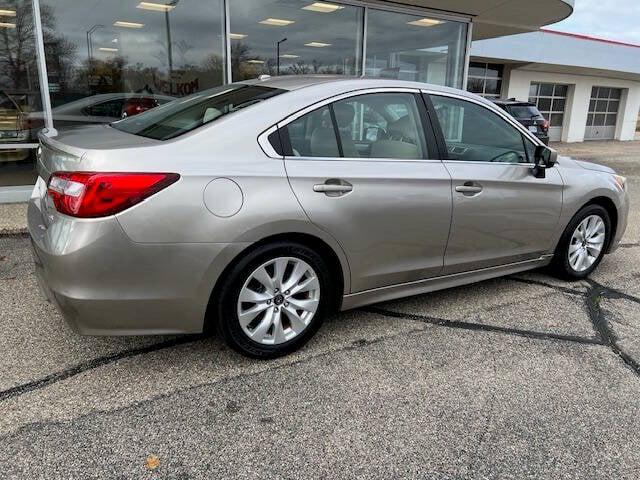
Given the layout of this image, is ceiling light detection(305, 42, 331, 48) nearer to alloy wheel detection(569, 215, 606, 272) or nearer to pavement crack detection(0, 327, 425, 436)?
alloy wheel detection(569, 215, 606, 272)

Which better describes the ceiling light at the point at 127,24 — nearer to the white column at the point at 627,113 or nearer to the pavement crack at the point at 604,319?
the pavement crack at the point at 604,319

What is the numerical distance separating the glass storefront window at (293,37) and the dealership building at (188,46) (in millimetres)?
21

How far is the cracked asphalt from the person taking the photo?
2324 millimetres

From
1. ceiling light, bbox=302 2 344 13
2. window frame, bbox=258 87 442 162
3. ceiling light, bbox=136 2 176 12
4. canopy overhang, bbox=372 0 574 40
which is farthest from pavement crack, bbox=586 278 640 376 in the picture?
ceiling light, bbox=136 2 176 12

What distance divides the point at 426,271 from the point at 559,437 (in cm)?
139

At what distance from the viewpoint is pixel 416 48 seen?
11.0 metres

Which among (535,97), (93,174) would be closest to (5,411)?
(93,174)

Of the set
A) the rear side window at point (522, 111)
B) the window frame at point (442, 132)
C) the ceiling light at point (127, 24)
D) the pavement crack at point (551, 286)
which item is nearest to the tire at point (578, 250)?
the pavement crack at point (551, 286)

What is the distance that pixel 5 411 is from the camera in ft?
8.48

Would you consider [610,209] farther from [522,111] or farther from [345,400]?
[522,111]

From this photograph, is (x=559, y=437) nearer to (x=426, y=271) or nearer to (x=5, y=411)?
(x=426, y=271)

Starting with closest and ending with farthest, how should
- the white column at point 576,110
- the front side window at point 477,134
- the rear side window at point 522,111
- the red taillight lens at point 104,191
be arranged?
1. the red taillight lens at point 104,191
2. the front side window at point 477,134
3. the rear side window at point 522,111
4. the white column at point 576,110

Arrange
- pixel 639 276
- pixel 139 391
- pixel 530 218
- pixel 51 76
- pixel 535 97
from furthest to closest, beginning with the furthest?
pixel 535 97 → pixel 51 76 → pixel 639 276 → pixel 530 218 → pixel 139 391

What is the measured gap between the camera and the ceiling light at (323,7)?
9336 mm
